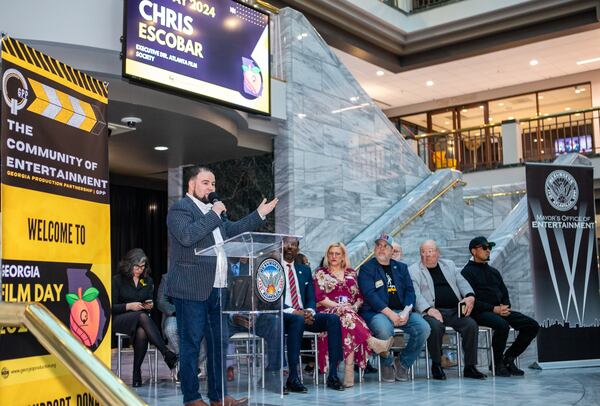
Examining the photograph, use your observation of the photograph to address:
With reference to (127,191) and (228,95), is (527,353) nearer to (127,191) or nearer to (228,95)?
(228,95)

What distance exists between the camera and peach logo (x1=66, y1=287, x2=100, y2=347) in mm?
2708

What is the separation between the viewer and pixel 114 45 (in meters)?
6.54

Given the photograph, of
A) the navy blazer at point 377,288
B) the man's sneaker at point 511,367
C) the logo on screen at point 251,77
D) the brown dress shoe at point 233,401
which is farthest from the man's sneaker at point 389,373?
the logo on screen at point 251,77

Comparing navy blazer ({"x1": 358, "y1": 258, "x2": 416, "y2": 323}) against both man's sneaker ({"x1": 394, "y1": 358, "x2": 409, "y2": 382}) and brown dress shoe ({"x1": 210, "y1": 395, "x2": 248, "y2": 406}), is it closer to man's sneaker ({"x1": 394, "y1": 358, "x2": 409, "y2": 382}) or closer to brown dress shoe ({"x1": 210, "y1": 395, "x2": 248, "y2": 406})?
man's sneaker ({"x1": 394, "y1": 358, "x2": 409, "y2": 382})

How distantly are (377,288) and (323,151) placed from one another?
3244 mm

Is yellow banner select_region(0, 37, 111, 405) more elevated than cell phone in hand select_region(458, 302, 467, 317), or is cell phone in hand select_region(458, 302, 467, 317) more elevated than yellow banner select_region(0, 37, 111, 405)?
yellow banner select_region(0, 37, 111, 405)

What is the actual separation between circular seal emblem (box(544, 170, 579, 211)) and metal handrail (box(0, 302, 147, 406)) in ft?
19.7

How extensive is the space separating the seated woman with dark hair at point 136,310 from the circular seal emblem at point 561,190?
4.09 metres

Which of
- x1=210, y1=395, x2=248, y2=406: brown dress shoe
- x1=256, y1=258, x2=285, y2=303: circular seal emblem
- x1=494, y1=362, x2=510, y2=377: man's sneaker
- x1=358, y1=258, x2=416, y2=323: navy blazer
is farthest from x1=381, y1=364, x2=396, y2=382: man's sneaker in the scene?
x1=210, y1=395, x2=248, y2=406: brown dress shoe

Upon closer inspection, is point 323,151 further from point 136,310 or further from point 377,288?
point 136,310

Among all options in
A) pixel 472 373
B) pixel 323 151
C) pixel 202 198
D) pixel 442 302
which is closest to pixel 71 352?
pixel 202 198

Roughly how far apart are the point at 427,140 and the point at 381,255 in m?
9.66

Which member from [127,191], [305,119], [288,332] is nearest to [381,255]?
[288,332]

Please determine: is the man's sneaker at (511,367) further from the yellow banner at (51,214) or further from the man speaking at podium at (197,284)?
the yellow banner at (51,214)
